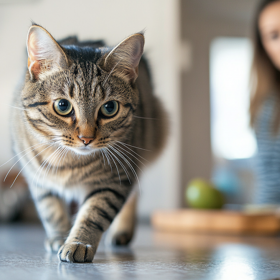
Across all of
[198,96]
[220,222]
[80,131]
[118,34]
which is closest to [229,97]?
[198,96]

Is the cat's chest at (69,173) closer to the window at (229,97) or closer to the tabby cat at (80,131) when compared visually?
the tabby cat at (80,131)

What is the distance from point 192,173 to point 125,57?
187cm

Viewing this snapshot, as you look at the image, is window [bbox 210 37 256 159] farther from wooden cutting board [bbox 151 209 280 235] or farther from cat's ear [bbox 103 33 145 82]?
cat's ear [bbox 103 33 145 82]

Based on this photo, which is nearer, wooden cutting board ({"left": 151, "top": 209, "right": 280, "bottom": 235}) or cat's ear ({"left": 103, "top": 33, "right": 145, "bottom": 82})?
cat's ear ({"left": 103, "top": 33, "right": 145, "bottom": 82})

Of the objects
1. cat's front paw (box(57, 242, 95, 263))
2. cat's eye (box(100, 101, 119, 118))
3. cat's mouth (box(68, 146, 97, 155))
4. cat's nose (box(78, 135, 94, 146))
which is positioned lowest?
cat's front paw (box(57, 242, 95, 263))

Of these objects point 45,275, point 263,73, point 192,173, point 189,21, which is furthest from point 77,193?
point 189,21

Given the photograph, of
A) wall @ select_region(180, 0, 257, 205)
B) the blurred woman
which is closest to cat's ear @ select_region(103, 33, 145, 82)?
the blurred woman

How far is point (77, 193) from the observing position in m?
0.99

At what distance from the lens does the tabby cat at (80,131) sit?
78 centimetres

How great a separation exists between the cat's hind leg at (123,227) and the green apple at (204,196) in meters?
0.47

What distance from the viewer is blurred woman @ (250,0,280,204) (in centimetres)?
210

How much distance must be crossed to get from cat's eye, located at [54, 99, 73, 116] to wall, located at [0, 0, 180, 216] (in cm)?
15

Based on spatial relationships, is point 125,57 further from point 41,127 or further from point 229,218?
point 229,218

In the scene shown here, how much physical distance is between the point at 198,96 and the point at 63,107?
1.97m
